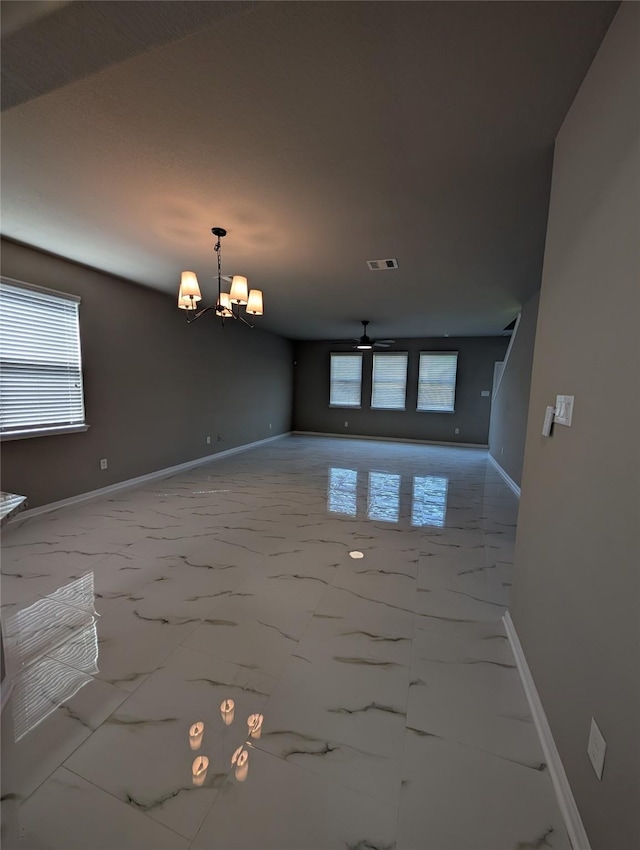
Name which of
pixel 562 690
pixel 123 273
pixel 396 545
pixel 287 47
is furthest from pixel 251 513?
pixel 287 47

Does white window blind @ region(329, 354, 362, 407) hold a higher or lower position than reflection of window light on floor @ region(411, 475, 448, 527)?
higher

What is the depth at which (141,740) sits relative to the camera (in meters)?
1.25

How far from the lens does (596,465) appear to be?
104 centimetres

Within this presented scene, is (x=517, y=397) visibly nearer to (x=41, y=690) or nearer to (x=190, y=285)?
(x=190, y=285)

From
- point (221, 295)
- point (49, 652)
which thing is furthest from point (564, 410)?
point (221, 295)

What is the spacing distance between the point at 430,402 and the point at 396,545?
18.9ft

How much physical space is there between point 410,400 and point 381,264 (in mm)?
5173

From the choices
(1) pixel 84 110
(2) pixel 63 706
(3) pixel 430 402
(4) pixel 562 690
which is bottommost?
(2) pixel 63 706

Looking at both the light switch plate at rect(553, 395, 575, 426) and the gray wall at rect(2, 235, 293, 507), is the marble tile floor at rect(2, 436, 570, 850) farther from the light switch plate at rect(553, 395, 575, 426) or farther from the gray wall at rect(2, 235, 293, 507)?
the light switch plate at rect(553, 395, 575, 426)

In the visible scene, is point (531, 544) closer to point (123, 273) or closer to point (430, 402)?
point (123, 273)

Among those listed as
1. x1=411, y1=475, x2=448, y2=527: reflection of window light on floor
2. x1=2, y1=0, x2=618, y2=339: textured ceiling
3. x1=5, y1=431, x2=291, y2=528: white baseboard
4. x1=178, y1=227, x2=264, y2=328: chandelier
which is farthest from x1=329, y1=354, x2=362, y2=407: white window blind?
x1=178, y1=227, x2=264, y2=328: chandelier

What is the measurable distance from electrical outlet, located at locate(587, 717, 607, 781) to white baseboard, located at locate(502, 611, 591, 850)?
0.21 m

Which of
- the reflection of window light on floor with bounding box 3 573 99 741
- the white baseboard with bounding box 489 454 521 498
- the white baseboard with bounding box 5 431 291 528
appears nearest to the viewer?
the reflection of window light on floor with bounding box 3 573 99 741

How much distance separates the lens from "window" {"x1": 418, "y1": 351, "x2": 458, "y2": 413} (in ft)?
25.6
